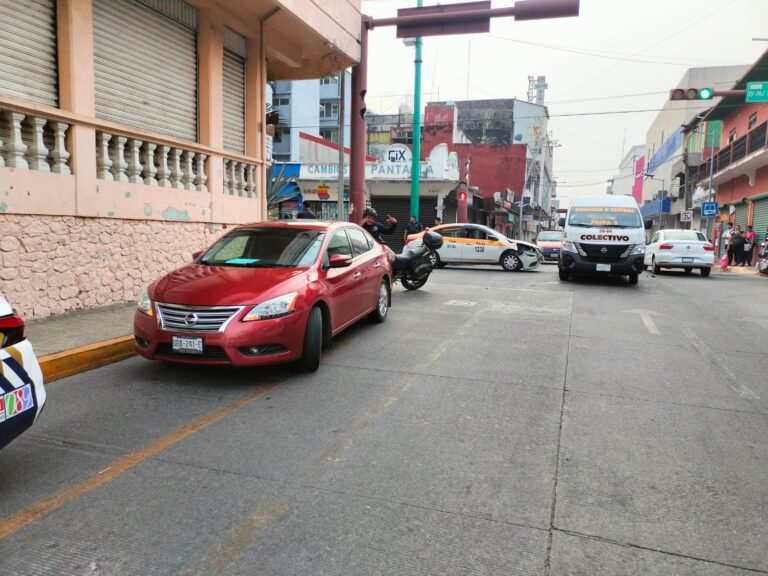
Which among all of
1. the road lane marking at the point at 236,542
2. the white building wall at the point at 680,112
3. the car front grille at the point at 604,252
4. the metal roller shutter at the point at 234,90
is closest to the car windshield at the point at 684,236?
the car front grille at the point at 604,252

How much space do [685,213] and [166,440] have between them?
37.1 m

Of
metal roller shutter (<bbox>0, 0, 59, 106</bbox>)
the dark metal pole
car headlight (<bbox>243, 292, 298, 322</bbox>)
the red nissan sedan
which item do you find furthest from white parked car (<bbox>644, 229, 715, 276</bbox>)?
metal roller shutter (<bbox>0, 0, 59, 106</bbox>)

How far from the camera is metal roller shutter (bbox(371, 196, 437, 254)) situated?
28.8 meters

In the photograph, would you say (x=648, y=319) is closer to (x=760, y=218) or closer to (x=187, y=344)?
(x=187, y=344)

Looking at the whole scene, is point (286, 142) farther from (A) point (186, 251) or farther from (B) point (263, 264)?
(B) point (263, 264)

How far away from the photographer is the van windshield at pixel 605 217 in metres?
14.0

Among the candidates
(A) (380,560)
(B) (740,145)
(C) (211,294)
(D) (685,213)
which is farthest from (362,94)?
(D) (685,213)

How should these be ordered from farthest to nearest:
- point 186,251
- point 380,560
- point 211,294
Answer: point 186,251, point 211,294, point 380,560

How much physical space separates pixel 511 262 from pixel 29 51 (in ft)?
47.1

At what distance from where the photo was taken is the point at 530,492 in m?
3.25

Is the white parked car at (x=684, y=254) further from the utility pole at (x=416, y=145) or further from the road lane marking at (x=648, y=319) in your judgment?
the road lane marking at (x=648, y=319)

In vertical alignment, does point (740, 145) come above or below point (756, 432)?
above

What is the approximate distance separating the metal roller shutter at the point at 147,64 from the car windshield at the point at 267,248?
3.73 m

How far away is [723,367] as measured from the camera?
20.3ft
